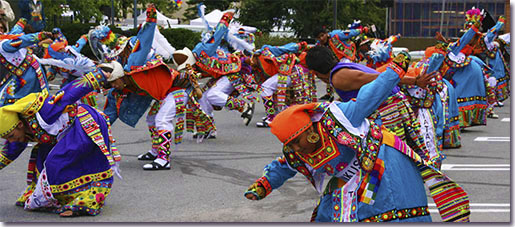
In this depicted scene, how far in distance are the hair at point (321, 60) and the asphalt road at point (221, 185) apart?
1690 millimetres

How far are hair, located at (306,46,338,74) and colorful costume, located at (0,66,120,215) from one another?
196 centimetres

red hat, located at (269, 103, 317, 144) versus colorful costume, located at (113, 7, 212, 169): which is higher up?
red hat, located at (269, 103, 317, 144)

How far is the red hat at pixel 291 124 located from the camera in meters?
4.13

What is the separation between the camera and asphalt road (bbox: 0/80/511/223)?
21.8ft

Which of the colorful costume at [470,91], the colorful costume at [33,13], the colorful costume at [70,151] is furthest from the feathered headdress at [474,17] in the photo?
the colorful costume at [33,13]

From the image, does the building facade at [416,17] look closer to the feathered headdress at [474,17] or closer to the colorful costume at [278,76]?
the colorful costume at [278,76]

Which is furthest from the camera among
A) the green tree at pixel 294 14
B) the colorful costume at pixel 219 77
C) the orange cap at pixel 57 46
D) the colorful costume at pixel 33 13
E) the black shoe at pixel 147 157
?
the green tree at pixel 294 14

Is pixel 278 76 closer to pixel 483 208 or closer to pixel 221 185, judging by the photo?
pixel 221 185

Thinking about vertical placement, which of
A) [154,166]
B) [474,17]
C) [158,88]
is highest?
[474,17]

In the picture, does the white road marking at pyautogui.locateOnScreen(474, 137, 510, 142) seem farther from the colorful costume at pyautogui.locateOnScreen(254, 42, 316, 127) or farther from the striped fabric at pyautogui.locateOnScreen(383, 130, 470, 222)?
the striped fabric at pyautogui.locateOnScreen(383, 130, 470, 222)

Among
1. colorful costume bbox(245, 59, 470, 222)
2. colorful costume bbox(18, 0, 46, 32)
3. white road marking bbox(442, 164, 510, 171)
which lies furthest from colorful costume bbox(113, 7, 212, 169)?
colorful costume bbox(245, 59, 470, 222)

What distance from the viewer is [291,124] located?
413 cm

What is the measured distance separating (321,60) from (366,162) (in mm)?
1237

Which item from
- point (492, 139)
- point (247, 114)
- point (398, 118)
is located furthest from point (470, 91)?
point (398, 118)
